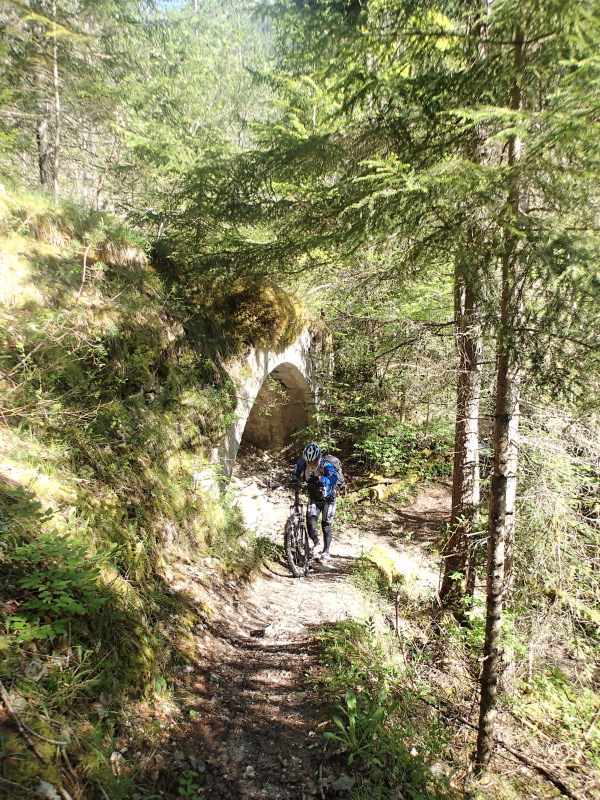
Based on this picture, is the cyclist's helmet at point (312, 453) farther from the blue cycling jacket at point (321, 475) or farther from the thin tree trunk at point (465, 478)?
the thin tree trunk at point (465, 478)

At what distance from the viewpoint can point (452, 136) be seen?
293 cm

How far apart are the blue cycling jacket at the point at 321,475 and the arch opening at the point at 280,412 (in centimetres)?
346

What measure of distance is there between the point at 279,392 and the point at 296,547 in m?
4.70

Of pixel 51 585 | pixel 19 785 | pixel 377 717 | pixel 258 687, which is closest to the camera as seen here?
pixel 19 785

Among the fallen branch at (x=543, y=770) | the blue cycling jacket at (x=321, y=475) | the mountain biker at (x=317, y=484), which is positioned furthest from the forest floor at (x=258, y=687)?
the fallen branch at (x=543, y=770)

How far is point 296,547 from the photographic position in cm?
609

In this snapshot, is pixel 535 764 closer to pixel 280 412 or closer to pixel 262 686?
pixel 262 686

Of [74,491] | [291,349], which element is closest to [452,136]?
[74,491]

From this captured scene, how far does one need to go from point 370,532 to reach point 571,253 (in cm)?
721

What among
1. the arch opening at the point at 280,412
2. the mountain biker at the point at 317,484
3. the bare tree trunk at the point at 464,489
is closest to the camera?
the bare tree trunk at the point at 464,489

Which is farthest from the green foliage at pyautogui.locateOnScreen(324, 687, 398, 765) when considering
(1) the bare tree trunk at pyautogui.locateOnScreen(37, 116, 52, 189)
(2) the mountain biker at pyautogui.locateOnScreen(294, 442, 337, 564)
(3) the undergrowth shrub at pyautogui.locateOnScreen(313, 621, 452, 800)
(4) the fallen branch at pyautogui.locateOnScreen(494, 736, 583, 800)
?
(1) the bare tree trunk at pyautogui.locateOnScreen(37, 116, 52, 189)

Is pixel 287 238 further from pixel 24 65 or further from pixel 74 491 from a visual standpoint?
pixel 24 65

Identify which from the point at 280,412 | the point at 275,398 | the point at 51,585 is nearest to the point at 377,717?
the point at 51,585

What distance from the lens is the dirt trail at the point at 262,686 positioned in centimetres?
246
